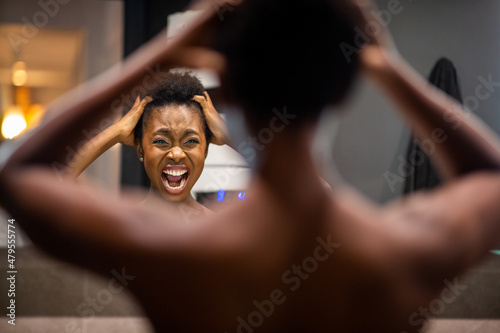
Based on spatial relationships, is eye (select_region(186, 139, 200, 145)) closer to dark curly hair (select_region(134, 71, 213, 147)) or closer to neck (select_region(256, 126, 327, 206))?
dark curly hair (select_region(134, 71, 213, 147))

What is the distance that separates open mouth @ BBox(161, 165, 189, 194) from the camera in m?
1.51

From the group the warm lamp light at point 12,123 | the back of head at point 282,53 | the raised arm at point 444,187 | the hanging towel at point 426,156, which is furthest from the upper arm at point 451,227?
the warm lamp light at point 12,123

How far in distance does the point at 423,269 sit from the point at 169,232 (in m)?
0.17

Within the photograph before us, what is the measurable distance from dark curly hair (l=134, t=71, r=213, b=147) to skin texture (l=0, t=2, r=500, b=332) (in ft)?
3.54

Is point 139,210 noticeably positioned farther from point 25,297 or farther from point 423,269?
point 25,297

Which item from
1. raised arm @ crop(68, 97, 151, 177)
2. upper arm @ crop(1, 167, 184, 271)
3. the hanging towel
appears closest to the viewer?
upper arm @ crop(1, 167, 184, 271)

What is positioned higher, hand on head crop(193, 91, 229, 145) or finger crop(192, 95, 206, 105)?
finger crop(192, 95, 206, 105)

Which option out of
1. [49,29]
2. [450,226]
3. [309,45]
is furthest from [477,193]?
[49,29]

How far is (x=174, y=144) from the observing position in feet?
5.00

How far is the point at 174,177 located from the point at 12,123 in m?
2.38

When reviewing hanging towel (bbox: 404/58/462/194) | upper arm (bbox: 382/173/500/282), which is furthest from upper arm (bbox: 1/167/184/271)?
hanging towel (bbox: 404/58/462/194)

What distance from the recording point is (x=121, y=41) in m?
2.60

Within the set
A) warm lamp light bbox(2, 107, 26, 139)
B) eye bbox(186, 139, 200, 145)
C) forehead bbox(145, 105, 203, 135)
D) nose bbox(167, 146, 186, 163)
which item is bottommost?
nose bbox(167, 146, 186, 163)

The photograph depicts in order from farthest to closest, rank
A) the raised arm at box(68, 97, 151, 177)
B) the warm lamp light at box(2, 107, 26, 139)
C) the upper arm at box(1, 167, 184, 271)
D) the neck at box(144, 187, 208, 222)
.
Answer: the warm lamp light at box(2, 107, 26, 139)
the neck at box(144, 187, 208, 222)
the raised arm at box(68, 97, 151, 177)
the upper arm at box(1, 167, 184, 271)
